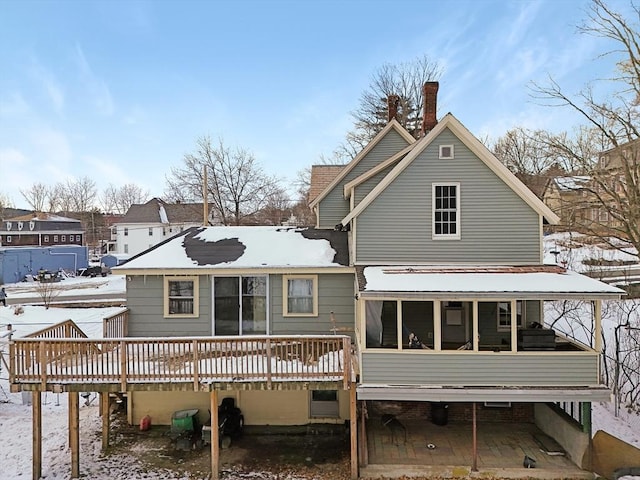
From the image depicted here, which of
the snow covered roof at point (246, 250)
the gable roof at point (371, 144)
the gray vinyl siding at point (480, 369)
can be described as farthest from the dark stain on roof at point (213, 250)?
the gray vinyl siding at point (480, 369)

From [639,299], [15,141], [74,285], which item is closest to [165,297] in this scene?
[639,299]

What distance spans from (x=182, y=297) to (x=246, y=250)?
95.3 inches

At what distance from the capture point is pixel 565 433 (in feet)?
35.3

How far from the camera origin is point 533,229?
1154 cm

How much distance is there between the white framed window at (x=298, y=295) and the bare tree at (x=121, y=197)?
307ft

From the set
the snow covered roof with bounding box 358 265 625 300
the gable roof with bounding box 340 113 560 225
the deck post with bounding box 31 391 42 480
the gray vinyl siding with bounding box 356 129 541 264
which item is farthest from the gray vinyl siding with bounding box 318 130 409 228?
the deck post with bounding box 31 391 42 480

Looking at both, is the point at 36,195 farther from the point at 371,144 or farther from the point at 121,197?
the point at 371,144

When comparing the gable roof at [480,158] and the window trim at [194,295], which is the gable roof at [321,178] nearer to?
the gable roof at [480,158]

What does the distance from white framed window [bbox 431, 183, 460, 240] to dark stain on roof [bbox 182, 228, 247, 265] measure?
19.8 feet

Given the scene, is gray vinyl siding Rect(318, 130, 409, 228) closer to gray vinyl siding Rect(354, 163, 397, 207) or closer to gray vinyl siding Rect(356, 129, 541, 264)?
gray vinyl siding Rect(354, 163, 397, 207)

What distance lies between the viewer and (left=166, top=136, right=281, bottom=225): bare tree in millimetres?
40422

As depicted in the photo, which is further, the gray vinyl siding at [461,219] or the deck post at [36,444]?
the gray vinyl siding at [461,219]

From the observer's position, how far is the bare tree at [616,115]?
15.0 metres

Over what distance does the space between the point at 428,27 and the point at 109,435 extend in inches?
899
